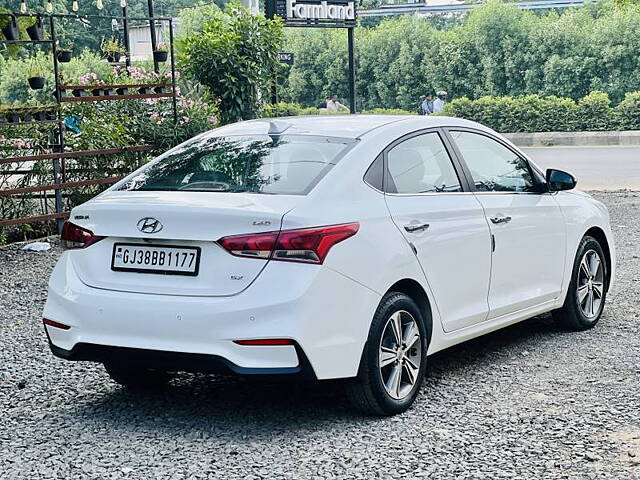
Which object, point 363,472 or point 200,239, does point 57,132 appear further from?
point 363,472

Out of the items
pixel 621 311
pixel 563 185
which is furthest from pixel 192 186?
pixel 621 311

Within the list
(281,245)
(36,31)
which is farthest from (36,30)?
(281,245)

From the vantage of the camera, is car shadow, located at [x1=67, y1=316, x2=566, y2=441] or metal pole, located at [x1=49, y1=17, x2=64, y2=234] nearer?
car shadow, located at [x1=67, y1=316, x2=566, y2=441]

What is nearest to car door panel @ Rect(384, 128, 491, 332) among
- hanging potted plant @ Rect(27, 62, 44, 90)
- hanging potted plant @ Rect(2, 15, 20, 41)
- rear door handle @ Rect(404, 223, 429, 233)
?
rear door handle @ Rect(404, 223, 429, 233)

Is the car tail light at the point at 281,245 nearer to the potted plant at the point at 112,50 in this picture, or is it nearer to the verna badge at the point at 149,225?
the verna badge at the point at 149,225

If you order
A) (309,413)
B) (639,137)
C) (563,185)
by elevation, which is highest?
(563,185)

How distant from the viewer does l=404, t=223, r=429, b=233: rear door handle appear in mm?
5848

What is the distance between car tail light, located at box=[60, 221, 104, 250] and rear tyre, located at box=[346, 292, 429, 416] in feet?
4.77

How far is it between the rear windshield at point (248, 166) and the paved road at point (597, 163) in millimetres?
13683

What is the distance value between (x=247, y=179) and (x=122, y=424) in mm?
1398

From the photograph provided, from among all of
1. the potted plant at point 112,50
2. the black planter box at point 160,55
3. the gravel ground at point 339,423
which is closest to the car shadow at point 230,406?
the gravel ground at point 339,423

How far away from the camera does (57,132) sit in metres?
13.2

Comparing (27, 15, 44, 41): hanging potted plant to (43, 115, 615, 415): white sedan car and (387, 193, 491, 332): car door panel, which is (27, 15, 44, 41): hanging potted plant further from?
(387, 193, 491, 332): car door panel

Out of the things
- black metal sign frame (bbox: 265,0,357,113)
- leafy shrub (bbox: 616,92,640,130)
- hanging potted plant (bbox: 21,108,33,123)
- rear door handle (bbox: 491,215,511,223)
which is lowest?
leafy shrub (bbox: 616,92,640,130)
